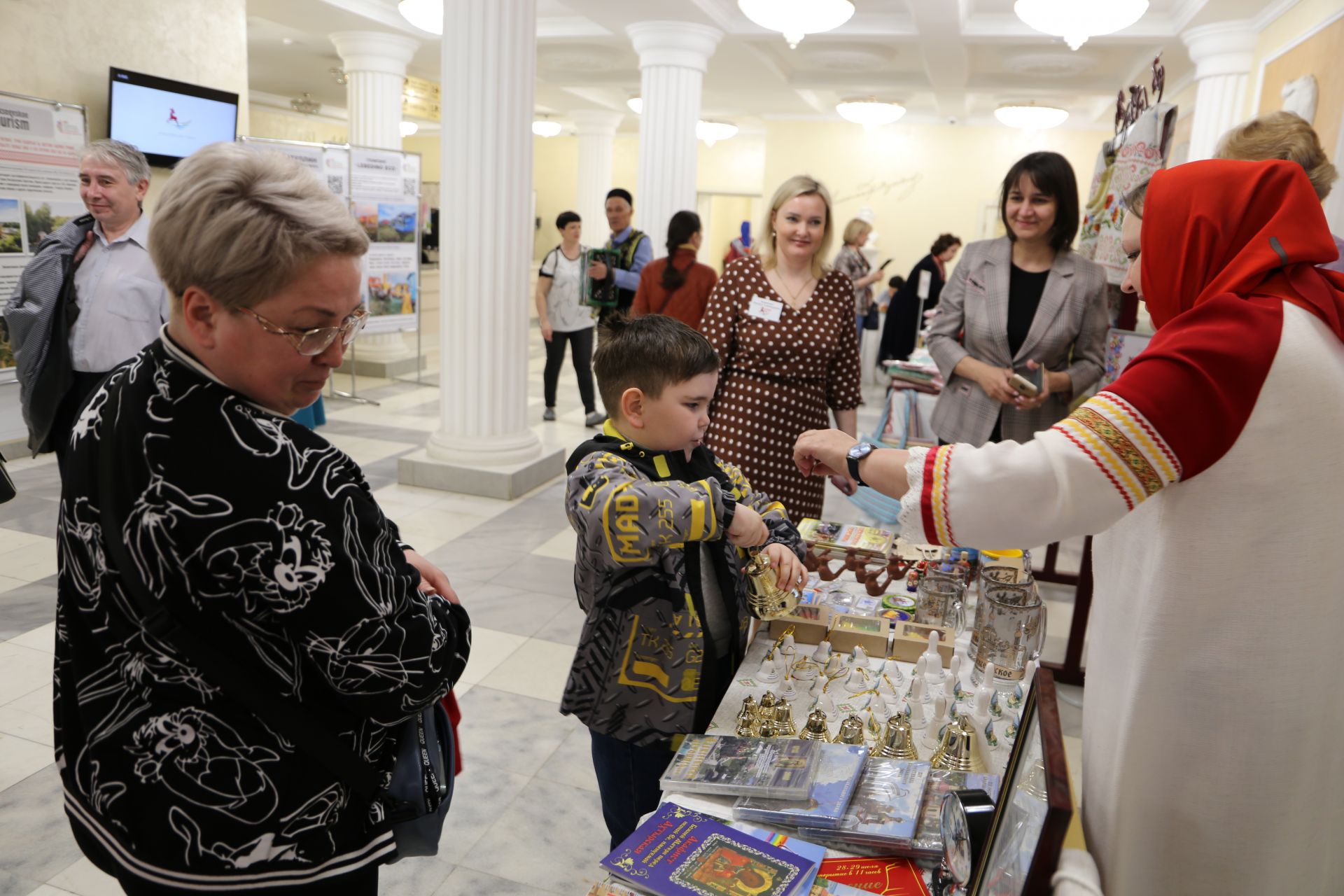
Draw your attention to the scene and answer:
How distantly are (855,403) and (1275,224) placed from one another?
6.69 feet

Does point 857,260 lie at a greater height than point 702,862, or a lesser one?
greater

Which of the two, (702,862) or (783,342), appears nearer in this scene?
(702,862)

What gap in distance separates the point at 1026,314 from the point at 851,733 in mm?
2111

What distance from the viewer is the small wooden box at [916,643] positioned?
5.93 feet

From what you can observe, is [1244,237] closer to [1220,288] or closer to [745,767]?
[1220,288]

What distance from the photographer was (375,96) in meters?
9.30

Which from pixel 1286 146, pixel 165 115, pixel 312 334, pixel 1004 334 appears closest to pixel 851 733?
pixel 312 334

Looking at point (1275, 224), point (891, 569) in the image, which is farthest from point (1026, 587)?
point (1275, 224)

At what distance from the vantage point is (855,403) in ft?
10.4

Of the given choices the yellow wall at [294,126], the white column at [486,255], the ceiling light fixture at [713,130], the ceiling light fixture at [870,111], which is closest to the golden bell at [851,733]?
the white column at [486,255]

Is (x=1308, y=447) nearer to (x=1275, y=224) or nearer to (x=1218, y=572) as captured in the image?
(x=1218, y=572)

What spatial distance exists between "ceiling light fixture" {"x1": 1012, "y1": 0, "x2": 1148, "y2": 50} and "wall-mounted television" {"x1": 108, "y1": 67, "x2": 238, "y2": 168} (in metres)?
5.28

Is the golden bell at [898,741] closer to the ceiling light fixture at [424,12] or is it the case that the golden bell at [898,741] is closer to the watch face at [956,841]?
the watch face at [956,841]

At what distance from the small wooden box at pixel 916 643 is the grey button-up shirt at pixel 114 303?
298cm
